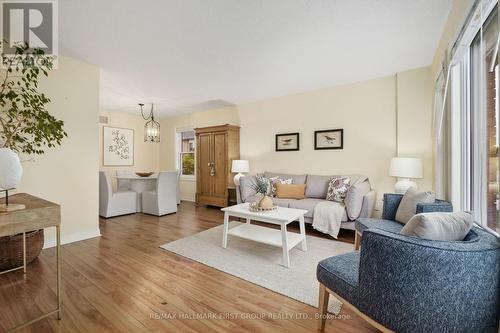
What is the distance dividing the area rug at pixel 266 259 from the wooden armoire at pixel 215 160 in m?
1.75

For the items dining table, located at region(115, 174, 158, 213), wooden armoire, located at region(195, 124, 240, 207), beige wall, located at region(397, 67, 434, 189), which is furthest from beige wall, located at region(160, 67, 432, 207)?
dining table, located at region(115, 174, 158, 213)

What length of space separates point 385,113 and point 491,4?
230 cm

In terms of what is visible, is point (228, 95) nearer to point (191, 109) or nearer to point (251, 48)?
point (191, 109)

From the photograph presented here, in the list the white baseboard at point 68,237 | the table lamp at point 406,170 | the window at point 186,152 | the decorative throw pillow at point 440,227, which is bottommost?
the white baseboard at point 68,237

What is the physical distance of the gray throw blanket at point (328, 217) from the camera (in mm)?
3051

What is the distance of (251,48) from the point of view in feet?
8.56

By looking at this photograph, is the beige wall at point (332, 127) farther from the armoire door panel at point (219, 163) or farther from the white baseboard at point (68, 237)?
the white baseboard at point (68, 237)

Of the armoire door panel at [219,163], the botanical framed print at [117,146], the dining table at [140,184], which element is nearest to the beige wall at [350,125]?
the armoire door panel at [219,163]

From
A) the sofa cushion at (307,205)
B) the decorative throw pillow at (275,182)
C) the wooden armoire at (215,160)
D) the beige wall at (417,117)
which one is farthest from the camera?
the wooden armoire at (215,160)

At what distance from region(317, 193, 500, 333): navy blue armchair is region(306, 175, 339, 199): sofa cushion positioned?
2728 millimetres

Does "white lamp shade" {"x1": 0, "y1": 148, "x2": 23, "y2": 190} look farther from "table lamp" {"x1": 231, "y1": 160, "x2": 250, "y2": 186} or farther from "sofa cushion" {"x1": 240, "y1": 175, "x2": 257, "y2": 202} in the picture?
"table lamp" {"x1": 231, "y1": 160, "x2": 250, "y2": 186}

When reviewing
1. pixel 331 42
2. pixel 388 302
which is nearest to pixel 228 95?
pixel 331 42

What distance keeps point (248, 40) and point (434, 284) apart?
8.27ft

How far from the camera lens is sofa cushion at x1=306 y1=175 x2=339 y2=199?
3.79 m
